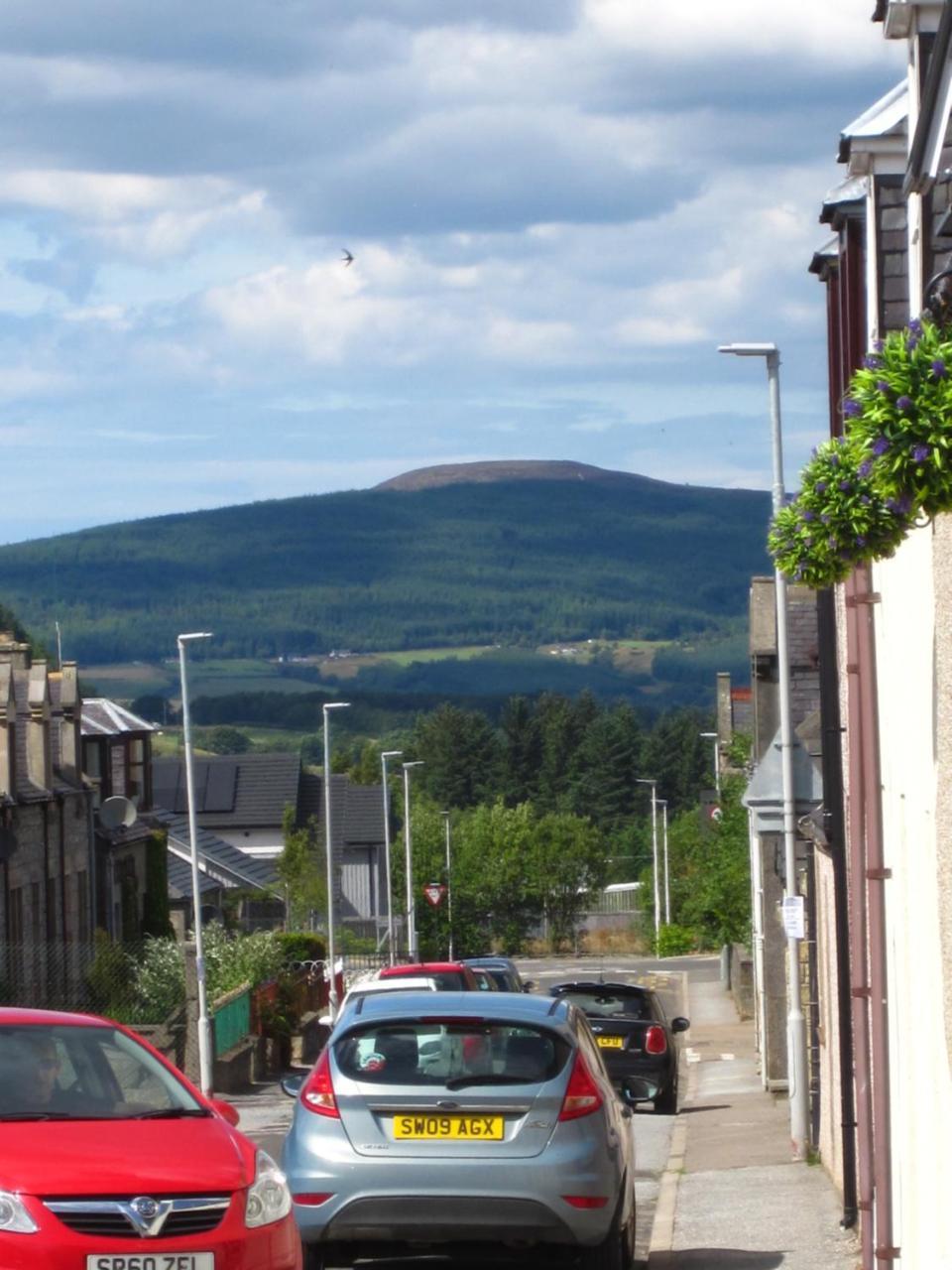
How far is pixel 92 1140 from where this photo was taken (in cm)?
818

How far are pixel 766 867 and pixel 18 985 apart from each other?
1117 cm

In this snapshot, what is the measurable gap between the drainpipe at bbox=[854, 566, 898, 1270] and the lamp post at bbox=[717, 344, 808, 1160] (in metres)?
6.98

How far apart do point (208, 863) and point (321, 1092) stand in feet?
157

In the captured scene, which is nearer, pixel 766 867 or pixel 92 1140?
pixel 92 1140

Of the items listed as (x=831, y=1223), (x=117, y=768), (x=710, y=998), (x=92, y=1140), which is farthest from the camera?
(x=710, y=998)

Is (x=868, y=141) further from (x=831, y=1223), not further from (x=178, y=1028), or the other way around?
(x=178, y=1028)

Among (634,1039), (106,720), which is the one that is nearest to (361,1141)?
(634,1039)

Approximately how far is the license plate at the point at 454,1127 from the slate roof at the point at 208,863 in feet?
127

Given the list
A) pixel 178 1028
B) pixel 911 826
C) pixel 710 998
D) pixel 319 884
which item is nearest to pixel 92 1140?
pixel 911 826

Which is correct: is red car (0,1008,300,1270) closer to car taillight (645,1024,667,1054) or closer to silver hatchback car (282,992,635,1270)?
silver hatchback car (282,992,635,1270)

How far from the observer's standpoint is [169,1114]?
28.9ft

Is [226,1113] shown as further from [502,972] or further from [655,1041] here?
[502,972]

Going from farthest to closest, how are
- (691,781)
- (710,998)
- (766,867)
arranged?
(691,781)
(710,998)
(766,867)

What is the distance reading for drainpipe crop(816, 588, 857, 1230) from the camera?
530 inches
